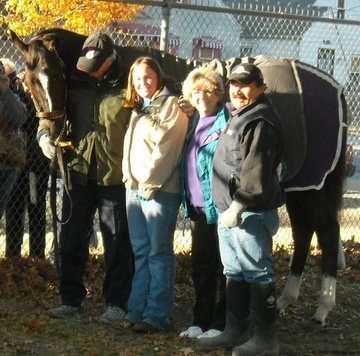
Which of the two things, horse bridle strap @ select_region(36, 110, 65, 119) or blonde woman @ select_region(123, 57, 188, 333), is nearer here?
blonde woman @ select_region(123, 57, 188, 333)

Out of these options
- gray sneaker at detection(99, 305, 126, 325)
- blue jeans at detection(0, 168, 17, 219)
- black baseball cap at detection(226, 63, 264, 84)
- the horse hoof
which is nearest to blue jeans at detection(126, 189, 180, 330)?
gray sneaker at detection(99, 305, 126, 325)

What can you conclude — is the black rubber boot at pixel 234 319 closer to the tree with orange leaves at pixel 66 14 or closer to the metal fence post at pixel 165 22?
the metal fence post at pixel 165 22

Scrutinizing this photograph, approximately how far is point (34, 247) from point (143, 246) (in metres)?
2.07

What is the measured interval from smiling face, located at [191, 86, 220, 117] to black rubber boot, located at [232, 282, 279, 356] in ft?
3.60

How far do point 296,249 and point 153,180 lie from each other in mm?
1580

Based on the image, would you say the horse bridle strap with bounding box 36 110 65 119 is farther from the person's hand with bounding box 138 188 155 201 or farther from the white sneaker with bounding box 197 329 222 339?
the white sneaker with bounding box 197 329 222 339

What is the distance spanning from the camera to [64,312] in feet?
17.3

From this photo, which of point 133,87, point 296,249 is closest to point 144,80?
point 133,87

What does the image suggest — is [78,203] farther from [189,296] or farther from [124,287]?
[189,296]

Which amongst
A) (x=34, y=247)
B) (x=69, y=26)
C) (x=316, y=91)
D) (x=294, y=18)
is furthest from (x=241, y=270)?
(x=69, y=26)

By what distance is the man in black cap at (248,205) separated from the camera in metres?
4.21

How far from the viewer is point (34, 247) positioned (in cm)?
673

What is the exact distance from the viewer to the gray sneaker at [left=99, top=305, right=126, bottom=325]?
512cm

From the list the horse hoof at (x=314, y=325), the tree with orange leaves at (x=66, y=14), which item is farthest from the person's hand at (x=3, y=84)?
the tree with orange leaves at (x=66, y=14)
